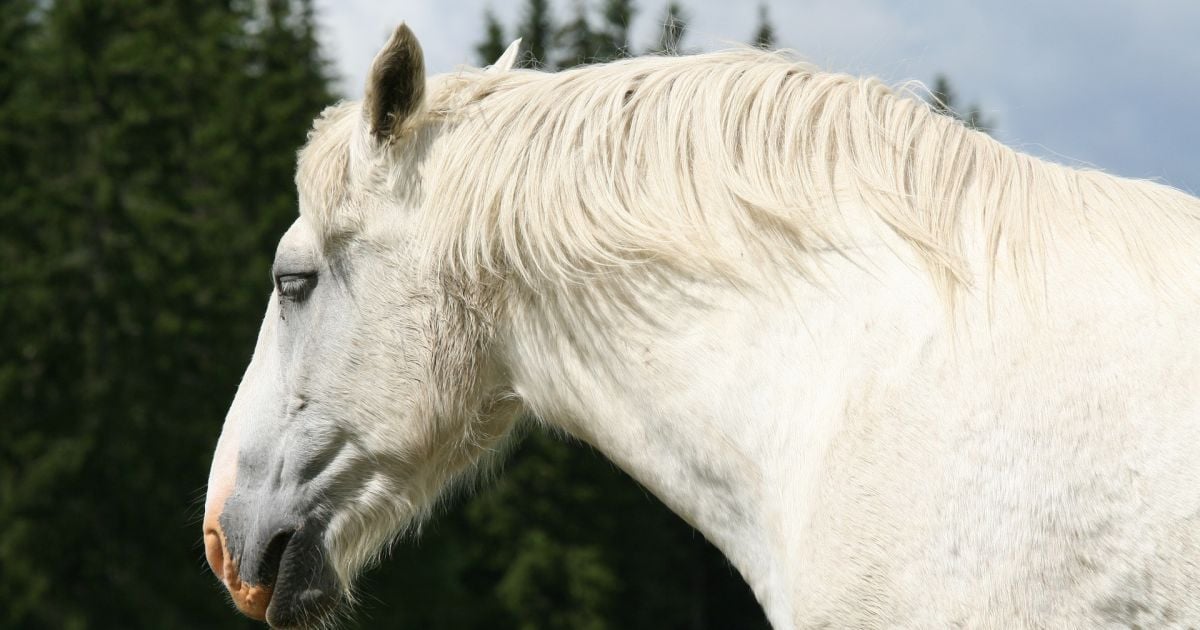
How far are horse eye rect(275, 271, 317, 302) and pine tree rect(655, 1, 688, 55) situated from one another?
1.10 meters

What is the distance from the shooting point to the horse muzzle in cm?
303

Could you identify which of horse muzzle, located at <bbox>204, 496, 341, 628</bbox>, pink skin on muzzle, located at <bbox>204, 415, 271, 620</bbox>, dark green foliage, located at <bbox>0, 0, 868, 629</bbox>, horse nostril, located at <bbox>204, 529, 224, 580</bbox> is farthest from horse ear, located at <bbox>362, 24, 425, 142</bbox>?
dark green foliage, located at <bbox>0, 0, 868, 629</bbox>

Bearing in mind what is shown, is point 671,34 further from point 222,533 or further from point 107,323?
point 107,323

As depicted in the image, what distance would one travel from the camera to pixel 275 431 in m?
2.98

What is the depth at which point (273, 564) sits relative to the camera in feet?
10.1

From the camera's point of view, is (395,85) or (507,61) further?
(507,61)

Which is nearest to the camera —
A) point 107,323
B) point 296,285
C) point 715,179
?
point 715,179

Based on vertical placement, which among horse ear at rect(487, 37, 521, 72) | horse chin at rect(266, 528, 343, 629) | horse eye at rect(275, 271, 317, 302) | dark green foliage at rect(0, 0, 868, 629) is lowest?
dark green foliage at rect(0, 0, 868, 629)

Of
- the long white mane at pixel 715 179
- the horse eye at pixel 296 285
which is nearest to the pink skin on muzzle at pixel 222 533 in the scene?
the horse eye at pixel 296 285

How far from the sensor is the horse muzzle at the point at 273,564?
303 cm

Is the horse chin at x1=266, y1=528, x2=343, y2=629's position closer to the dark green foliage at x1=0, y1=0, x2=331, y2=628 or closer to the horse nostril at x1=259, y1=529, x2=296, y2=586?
the horse nostril at x1=259, y1=529, x2=296, y2=586

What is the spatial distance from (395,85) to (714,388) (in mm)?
1080

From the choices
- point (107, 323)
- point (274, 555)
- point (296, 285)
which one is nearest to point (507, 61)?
point (296, 285)

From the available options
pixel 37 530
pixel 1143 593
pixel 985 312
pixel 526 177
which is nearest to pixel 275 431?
pixel 526 177
